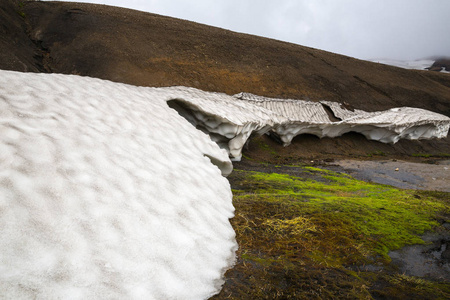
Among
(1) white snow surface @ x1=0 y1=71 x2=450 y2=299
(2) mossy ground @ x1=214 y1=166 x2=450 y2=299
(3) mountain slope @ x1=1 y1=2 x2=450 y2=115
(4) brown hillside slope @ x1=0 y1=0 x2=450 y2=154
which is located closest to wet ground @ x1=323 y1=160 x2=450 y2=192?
(4) brown hillside slope @ x1=0 y1=0 x2=450 y2=154

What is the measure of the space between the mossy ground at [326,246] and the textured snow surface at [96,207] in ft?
0.87

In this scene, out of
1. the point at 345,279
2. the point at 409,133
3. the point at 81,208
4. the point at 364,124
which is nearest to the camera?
the point at 81,208

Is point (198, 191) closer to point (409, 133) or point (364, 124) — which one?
point (364, 124)

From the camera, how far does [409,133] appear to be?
15.0 m

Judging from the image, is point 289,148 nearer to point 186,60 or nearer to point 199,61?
point 199,61

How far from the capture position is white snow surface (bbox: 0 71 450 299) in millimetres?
1846

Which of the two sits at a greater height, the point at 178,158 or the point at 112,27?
the point at 112,27

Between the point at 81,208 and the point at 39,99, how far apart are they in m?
1.79

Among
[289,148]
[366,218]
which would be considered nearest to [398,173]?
[289,148]

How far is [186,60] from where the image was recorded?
16453 mm

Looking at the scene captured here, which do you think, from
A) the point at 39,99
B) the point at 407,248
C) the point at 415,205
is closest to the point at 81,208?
the point at 39,99

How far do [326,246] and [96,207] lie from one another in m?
2.20

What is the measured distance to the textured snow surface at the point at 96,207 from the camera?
6.01ft

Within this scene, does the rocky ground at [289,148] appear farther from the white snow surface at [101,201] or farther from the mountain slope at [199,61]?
the white snow surface at [101,201]
